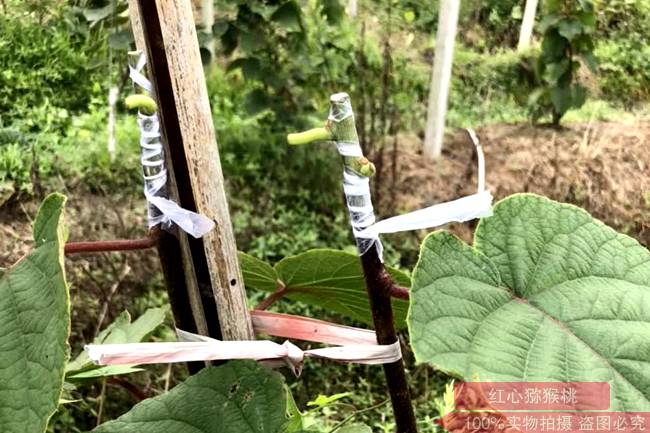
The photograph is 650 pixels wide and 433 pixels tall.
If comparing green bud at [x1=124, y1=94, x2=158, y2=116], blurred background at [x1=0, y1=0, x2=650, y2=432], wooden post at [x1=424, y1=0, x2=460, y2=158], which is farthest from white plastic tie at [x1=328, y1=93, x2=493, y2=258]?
wooden post at [x1=424, y1=0, x2=460, y2=158]

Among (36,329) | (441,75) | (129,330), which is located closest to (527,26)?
(441,75)

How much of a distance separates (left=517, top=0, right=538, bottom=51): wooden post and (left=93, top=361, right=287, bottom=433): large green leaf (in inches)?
116

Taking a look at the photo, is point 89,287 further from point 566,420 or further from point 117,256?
point 566,420

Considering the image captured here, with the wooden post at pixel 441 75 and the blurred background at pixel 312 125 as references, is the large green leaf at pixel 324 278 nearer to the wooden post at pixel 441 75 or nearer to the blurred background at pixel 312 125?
the blurred background at pixel 312 125

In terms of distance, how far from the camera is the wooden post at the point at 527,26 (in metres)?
3.10

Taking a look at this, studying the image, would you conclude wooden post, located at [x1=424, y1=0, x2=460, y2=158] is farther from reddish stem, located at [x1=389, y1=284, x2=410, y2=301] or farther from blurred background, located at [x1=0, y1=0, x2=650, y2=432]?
reddish stem, located at [x1=389, y1=284, x2=410, y2=301]

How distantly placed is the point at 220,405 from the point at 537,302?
22cm

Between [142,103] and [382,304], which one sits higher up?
[142,103]

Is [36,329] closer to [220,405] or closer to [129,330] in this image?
[220,405]

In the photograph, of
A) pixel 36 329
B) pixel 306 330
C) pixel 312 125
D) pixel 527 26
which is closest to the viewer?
pixel 36 329

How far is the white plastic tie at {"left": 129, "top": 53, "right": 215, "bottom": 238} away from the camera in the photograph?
1.47ft

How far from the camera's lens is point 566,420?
387mm

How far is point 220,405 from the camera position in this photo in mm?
472

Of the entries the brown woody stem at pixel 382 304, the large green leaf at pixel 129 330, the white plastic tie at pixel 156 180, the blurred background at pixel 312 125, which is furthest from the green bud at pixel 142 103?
the blurred background at pixel 312 125
